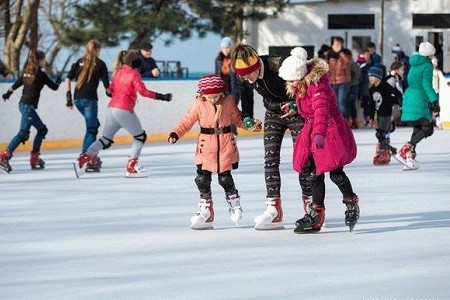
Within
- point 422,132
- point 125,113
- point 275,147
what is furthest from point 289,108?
point 422,132

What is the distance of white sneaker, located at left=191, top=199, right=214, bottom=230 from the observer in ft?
34.4

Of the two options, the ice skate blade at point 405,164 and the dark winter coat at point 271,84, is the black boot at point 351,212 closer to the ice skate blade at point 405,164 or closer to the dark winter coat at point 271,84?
the dark winter coat at point 271,84

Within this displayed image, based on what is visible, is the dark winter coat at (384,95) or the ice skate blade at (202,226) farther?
the dark winter coat at (384,95)

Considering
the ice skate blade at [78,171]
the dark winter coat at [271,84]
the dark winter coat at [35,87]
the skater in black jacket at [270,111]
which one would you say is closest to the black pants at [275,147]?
the skater in black jacket at [270,111]

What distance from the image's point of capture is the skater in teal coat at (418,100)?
16.0 metres

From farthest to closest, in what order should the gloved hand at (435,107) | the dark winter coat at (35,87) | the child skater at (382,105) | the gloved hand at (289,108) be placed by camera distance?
the dark winter coat at (35,87) → the child skater at (382,105) → the gloved hand at (435,107) → the gloved hand at (289,108)

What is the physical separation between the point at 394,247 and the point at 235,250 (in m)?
0.92

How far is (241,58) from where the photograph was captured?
1011cm

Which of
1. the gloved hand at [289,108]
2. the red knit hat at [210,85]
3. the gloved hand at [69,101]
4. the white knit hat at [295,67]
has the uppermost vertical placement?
the white knit hat at [295,67]

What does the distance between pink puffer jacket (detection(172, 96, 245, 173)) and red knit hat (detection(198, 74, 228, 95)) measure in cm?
12

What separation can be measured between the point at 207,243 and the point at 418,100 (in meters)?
6.87

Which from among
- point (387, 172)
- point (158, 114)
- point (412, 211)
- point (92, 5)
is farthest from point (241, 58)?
point (92, 5)

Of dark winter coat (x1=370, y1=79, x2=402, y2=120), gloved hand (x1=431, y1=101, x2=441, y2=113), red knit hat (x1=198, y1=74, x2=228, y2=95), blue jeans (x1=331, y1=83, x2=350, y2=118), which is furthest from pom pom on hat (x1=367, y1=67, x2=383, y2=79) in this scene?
blue jeans (x1=331, y1=83, x2=350, y2=118)

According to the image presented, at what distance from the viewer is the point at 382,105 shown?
16.9 m
